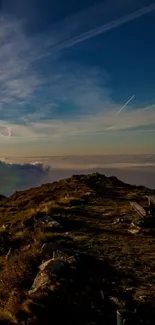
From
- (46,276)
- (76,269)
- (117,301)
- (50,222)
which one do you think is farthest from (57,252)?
(50,222)

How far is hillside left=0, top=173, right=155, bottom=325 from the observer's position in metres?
9.34

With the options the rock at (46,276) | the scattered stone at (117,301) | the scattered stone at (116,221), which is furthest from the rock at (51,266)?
the scattered stone at (116,221)

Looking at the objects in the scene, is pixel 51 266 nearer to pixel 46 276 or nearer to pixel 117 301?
pixel 46 276

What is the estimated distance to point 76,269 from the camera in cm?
1105

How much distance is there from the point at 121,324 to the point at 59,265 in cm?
308

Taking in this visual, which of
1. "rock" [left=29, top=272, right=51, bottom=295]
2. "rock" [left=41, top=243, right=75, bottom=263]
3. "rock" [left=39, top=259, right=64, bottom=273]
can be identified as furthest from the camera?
"rock" [left=41, top=243, right=75, bottom=263]

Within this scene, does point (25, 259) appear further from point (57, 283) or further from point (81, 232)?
point (81, 232)

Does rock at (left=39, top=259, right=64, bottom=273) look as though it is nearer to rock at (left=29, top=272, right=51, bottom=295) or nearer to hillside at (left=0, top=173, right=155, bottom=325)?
hillside at (left=0, top=173, right=155, bottom=325)

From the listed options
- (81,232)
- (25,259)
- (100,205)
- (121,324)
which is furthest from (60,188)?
(121,324)

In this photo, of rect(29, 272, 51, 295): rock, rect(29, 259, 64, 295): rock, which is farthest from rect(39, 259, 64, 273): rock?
rect(29, 272, 51, 295): rock

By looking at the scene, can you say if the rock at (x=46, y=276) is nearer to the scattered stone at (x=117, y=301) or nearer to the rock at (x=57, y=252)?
the rock at (x=57, y=252)

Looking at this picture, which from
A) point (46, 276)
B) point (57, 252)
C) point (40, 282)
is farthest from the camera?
point (57, 252)

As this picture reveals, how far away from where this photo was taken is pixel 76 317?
9.14 m

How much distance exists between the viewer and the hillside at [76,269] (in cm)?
934
